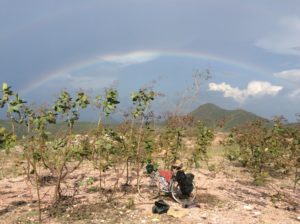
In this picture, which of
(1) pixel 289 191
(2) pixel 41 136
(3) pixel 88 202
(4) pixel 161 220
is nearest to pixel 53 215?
(3) pixel 88 202

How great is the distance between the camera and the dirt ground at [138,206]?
1005 centimetres

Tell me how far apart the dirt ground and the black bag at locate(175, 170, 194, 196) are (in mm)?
387

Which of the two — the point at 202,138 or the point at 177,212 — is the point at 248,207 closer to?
the point at 177,212

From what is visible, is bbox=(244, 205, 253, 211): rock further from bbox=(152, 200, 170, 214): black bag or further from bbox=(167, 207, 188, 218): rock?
bbox=(152, 200, 170, 214): black bag

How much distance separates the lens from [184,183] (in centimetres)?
1146

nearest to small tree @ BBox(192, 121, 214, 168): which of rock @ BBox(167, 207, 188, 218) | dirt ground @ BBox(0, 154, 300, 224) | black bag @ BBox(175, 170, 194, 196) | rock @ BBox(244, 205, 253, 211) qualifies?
dirt ground @ BBox(0, 154, 300, 224)

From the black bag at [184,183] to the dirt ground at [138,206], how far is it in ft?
1.27

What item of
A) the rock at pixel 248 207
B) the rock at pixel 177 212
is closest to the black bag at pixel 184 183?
the rock at pixel 177 212

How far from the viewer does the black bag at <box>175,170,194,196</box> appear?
11469 millimetres

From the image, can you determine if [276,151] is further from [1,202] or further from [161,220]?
[1,202]

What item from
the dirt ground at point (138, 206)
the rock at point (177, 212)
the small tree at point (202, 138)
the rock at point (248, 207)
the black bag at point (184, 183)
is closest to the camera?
the dirt ground at point (138, 206)

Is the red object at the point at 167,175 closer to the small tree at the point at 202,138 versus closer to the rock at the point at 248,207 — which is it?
the rock at the point at 248,207

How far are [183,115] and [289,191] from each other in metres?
4.63

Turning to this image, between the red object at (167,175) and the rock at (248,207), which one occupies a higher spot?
the red object at (167,175)
